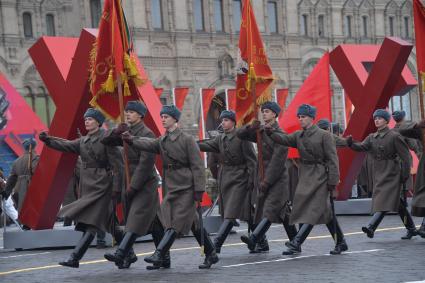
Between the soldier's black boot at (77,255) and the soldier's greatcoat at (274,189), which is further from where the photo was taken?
the soldier's greatcoat at (274,189)

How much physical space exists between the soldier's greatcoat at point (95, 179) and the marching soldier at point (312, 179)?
1792mm

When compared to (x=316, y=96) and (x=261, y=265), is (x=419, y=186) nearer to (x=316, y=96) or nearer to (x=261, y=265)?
(x=261, y=265)

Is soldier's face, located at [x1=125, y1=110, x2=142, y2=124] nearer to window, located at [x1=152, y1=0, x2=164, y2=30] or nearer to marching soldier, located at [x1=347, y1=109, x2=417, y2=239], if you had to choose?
marching soldier, located at [x1=347, y1=109, x2=417, y2=239]

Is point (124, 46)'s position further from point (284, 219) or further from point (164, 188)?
point (284, 219)

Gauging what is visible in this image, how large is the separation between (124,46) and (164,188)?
184 cm

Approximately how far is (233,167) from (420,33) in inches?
124

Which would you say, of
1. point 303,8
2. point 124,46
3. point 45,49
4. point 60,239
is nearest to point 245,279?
point 124,46

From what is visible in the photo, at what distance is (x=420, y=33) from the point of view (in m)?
13.7

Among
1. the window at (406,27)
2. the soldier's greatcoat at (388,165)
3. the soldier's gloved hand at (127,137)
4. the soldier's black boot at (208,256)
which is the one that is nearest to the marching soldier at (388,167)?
the soldier's greatcoat at (388,165)

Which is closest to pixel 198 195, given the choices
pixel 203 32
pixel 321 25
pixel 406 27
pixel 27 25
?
pixel 27 25

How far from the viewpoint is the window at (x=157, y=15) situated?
4131cm

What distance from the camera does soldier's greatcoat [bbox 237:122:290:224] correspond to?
39.9 feet

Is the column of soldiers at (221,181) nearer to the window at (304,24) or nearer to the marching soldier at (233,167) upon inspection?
the marching soldier at (233,167)

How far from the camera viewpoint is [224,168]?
12.7m
